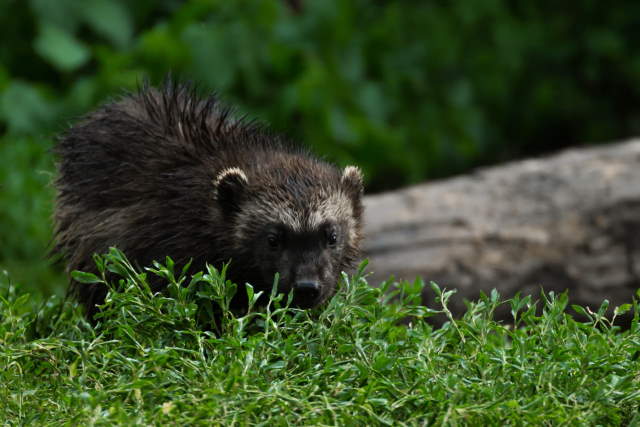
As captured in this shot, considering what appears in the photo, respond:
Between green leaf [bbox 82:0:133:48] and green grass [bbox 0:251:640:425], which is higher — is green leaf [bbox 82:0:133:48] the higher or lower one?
the higher one

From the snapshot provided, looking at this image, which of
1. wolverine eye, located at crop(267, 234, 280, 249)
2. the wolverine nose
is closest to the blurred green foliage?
wolverine eye, located at crop(267, 234, 280, 249)

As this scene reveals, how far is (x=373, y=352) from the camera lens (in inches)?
146

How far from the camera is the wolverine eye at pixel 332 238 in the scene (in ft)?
14.9

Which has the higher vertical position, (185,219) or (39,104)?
(39,104)

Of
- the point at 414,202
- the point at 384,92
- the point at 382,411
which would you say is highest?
the point at 384,92

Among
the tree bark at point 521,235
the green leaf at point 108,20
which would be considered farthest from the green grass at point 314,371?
the green leaf at point 108,20

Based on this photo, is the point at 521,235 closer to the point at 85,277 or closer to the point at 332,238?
the point at 332,238

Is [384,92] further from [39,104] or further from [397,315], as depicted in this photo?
[397,315]

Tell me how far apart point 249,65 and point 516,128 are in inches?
131

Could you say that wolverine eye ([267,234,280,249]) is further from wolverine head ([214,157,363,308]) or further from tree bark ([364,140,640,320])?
tree bark ([364,140,640,320])

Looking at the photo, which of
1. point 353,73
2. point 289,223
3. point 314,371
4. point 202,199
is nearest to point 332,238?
point 289,223

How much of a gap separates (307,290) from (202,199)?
29.3 inches

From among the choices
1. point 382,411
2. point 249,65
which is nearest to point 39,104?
point 249,65

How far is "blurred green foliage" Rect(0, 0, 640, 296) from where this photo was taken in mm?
8852
